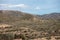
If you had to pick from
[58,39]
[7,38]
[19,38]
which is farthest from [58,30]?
[7,38]

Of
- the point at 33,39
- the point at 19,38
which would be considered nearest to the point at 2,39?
the point at 19,38

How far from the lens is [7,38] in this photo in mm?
70562

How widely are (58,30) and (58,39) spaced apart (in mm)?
26849

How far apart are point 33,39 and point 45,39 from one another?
5246 mm

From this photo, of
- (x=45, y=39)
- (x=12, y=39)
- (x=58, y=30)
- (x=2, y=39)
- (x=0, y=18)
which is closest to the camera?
(x=2, y=39)

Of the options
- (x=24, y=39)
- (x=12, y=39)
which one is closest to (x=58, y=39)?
(x=24, y=39)

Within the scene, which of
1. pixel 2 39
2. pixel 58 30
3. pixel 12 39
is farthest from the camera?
pixel 58 30

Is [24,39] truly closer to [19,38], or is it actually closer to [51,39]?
[19,38]

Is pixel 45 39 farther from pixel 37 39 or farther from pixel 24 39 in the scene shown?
pixel 24 39

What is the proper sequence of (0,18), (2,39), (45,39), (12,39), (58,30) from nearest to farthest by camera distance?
1. (2,39)
2. (12,39)
3. (45,39)
4. (58,30)
5. (0,18)

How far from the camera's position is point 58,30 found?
4269 inches

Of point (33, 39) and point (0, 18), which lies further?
point (0, 18)

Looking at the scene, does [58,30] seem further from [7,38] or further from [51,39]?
[7,38]

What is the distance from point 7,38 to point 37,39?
1770 cm
